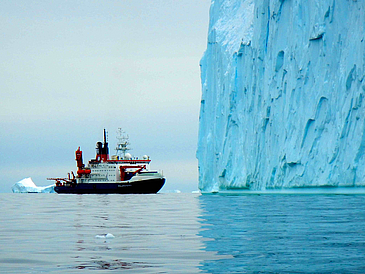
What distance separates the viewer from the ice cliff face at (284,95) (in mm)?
22547

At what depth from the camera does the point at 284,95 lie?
27.0 metres

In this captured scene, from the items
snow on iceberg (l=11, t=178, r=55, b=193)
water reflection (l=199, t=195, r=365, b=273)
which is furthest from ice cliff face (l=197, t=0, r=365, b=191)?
snow on iceberg (l=11, t=178, r=55, b=193)

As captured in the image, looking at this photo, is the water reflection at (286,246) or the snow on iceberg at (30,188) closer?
the water reflection at (286,246)

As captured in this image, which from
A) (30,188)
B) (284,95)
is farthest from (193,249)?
(30,188)

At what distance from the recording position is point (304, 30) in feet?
83.5

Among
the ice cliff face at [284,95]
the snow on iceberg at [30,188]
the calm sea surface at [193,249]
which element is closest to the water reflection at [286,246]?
the calm sea surface at [193,249]

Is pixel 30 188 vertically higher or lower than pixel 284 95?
lower

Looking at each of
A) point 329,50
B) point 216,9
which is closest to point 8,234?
point 329,50

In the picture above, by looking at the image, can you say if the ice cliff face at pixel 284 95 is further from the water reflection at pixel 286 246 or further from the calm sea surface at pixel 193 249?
the calm sea surface at pixel 193 249

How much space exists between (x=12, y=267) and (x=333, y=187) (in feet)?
65.4

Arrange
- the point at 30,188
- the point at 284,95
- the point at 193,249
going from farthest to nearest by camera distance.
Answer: the point at 30,188 < the point at 284,95 < the point at 193,249

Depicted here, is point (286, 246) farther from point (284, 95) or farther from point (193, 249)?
point (284, 95)

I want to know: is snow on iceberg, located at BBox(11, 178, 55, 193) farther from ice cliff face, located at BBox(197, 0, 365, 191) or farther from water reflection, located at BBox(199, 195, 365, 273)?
water reflection, located at BBox(199, 195, 365, 273)

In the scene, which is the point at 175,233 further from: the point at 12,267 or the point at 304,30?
the point at 304,30
